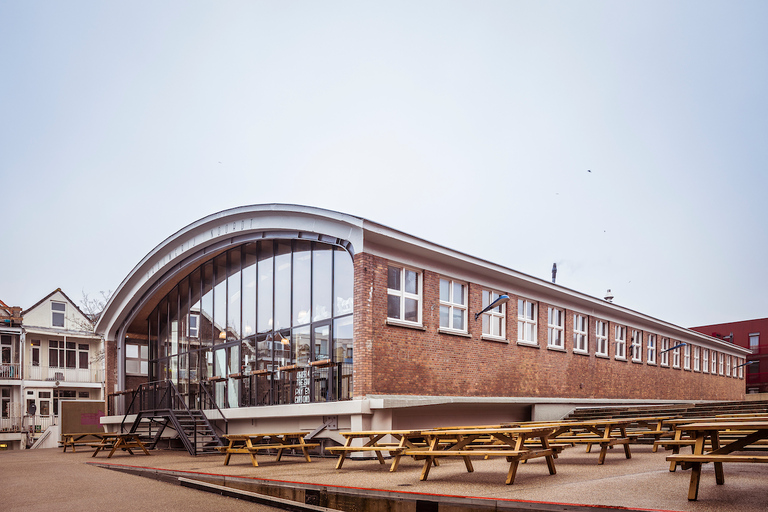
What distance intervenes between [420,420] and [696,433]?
364 inches

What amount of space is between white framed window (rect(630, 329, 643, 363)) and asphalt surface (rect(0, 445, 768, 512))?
13.6m

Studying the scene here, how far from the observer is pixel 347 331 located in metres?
15.0

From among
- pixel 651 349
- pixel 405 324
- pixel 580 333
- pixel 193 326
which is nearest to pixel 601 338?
pixel 580 333

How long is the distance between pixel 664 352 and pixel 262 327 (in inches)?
732

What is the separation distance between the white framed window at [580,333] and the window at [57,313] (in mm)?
28742

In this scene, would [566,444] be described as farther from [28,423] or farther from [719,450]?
[28,423]

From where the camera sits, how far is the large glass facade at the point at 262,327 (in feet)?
50.8

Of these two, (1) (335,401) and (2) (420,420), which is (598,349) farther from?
(1) (335,401)

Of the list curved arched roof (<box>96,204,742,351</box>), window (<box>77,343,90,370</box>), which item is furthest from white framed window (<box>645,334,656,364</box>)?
window (<box>77,343,90,370</box>)

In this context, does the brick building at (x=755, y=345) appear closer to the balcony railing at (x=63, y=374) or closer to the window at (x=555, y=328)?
the window at (x=555, y=328)

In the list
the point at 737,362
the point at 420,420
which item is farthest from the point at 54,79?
the point at 737,362

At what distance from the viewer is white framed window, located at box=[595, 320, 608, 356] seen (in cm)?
2294

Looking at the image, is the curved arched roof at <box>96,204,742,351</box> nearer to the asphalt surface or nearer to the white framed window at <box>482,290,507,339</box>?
the white framed window at <box>482,290,507,339</box>

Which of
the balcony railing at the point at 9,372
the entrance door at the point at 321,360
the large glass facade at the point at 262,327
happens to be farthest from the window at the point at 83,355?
the entrance door at the point at 321,360
